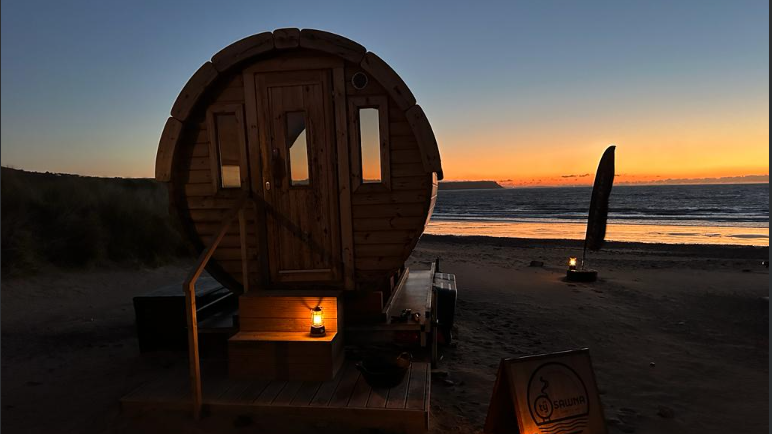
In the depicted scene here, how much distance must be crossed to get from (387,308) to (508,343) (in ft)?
8.53

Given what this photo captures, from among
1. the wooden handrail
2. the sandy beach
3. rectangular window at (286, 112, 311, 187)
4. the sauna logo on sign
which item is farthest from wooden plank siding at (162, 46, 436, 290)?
the sauna logo on sign

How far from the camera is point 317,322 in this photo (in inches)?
201

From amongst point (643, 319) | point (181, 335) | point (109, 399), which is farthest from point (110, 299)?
point (643, 319)

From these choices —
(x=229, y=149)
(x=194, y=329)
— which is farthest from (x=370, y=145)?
(x=194, y=329)

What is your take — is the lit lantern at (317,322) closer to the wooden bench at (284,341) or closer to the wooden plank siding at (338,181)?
the wooden bench at (284,341)

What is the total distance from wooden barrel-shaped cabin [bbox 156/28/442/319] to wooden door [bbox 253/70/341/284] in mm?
14

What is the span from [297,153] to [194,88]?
1.52 m

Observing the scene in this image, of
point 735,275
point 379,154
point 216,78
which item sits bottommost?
point 735,275

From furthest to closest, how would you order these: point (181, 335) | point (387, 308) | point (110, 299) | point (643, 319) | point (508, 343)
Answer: point (110, 299), point (643, 319), point (508, 343), point (181, 335), point (387, 308)

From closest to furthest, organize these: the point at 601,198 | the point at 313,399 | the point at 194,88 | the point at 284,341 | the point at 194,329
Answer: the point at 194,329 < the point at 313,399 < the point at 284,341 < the point at 194,88 < the point at 601,198

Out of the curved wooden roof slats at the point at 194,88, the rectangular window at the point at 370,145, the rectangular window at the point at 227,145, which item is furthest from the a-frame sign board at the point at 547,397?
the curved wooden roof slats at the point at 194,88

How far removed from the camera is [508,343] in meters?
7.18

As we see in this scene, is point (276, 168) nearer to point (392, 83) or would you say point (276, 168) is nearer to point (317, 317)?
point (392, 83)

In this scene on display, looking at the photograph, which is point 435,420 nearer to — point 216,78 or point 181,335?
point 181,335
